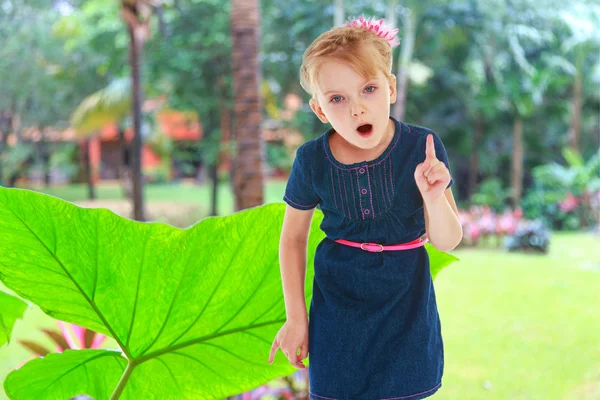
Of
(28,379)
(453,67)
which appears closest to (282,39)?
(453,67)

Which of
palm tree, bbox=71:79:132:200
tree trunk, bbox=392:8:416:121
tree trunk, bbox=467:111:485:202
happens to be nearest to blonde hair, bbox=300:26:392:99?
tree trunk, bbox=392:8:416:121

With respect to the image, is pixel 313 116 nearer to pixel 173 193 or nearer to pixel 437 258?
pixel 173 193

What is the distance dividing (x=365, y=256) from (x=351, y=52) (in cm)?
12

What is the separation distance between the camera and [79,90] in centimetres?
610

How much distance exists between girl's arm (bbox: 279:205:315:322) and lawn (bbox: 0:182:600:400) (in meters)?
1.92

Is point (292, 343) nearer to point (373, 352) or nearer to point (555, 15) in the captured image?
point (373, 352)

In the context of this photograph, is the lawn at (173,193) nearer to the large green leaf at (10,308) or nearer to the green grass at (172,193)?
the green grass at (172,193)

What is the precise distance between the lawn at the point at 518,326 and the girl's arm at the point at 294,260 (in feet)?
6.31

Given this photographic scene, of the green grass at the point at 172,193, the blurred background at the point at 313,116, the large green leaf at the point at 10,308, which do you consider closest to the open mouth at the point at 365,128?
the large green leaf at the point at 10,308

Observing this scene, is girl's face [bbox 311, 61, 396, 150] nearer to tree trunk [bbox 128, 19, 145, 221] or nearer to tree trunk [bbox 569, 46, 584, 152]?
tree trunk [bbox 128, 19, 145, 221]

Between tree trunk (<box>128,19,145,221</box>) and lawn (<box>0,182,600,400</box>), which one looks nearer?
lawn (<box>0,182,600,400</box>)

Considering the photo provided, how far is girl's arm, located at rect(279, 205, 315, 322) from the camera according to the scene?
0.41m

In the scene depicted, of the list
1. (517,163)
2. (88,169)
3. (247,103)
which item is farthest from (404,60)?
(247,103)

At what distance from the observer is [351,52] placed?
0.38 m
